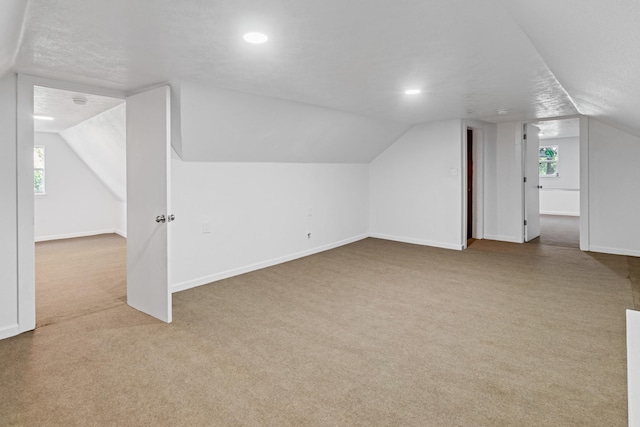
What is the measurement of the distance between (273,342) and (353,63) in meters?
2.20

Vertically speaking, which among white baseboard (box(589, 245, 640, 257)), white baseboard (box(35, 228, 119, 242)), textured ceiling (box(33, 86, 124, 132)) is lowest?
white baseboard (box(589, 245, 640, 257))

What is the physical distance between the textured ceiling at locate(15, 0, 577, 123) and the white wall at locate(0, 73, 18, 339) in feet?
0.90

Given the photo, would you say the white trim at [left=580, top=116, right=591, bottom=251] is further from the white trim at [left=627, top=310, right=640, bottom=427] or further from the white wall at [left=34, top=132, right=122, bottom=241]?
the white wall at [left=34, top=132, right=122, bottom=241]

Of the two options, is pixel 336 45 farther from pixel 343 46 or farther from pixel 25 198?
pixel 25 198

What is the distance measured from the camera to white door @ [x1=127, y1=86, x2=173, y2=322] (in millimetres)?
3256

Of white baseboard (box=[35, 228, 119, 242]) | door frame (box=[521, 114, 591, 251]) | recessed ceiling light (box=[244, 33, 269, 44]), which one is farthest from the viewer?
white baseboard (box=[35, 228, 119, 242])

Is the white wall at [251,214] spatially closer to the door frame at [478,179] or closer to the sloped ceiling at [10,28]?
the sloped ceiling at [10,28]

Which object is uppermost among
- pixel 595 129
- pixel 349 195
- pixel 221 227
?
pixel 595 129

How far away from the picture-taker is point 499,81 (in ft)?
11.4

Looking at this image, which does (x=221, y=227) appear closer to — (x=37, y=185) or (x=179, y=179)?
(x=179, y=179)

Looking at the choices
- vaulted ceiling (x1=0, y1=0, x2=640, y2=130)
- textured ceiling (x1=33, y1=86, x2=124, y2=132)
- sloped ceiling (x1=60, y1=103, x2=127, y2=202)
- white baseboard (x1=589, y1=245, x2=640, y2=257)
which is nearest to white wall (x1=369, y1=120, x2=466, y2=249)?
white baseboard (x1=589, y1=245, x2=640, y2=257)

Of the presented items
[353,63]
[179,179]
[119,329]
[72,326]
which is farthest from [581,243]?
[72,326]

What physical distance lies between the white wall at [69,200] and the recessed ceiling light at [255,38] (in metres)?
6.67

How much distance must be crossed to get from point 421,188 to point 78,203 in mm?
6650
